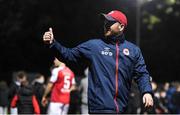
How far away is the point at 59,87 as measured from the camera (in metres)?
17.0

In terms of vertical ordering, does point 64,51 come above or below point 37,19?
below

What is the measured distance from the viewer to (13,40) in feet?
Result: 135

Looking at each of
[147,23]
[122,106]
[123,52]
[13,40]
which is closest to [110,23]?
[123,52]

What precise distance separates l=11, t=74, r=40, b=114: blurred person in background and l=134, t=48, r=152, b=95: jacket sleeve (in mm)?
9907

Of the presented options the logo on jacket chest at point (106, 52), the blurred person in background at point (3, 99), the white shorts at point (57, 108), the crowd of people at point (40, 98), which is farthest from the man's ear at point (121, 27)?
the blurred person in background at point (3, 99)

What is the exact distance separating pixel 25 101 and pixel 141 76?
1013 cm

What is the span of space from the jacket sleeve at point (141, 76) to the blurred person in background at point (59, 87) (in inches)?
354

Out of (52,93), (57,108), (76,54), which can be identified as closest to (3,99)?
(52,93)

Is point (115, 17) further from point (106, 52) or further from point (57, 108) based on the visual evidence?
point (57, 108)

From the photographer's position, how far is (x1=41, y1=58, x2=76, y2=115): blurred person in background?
1669 centimetres

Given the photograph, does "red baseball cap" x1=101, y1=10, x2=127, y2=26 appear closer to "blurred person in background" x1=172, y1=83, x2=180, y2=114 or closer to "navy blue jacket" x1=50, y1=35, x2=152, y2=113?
"navy blue jacket" x1=50, y1=35, x2=152, y2=113

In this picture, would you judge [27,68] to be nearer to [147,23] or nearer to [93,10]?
[93,10]

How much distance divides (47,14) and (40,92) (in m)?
20.3

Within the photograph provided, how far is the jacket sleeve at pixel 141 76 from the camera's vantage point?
7.51 meters
